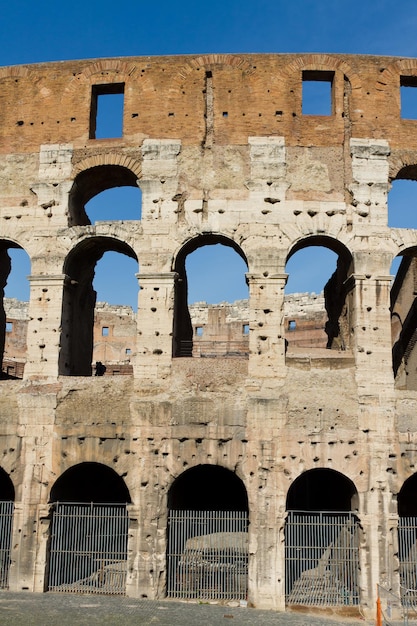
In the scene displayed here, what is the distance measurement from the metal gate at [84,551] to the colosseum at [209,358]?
6 cm

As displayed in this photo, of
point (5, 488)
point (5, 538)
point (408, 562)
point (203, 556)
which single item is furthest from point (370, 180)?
point (5, 488)

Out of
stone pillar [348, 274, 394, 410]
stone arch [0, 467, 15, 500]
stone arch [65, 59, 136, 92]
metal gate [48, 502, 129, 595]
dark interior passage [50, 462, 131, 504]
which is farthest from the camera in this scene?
stone arch [0, 467, 15, 500]

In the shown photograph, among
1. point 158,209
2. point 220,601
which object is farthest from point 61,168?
point 220,601

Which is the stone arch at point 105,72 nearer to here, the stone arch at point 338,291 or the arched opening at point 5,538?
the stone arch at point 338,291

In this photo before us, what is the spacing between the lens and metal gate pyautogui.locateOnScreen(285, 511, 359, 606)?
37.0ft

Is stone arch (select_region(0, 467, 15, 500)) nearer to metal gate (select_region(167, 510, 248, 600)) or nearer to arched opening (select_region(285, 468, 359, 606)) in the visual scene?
metal gate (select_region(167, 510, 248, 600))

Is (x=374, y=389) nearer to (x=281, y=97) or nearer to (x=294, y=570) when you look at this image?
(x=294, y=570)

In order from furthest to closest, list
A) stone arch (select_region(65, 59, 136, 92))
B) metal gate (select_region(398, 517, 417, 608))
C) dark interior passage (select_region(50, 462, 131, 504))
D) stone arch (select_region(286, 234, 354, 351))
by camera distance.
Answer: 1. stone arch (select_region(65, 59, 136, 92))
2. dark interior passage (select_region(50, 462, 131, 504))
3. stone arch (select_region(286, 234, 354, 351))
4. metal gate (select_region(398, 517, 417, 608))

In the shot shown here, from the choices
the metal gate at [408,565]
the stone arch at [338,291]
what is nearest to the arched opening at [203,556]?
the metal gate at [408,565]

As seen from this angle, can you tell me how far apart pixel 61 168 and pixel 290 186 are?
4.64m

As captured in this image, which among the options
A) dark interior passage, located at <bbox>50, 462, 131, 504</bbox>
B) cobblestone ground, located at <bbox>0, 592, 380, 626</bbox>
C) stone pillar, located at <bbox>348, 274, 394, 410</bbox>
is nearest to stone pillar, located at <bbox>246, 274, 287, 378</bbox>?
stone pillar, located at <bbox>348, 274, 394, 410</bbox>

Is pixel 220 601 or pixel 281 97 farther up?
pixel 281 97

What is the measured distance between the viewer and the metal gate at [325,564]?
11.3m

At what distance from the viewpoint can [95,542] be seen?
12.8m
